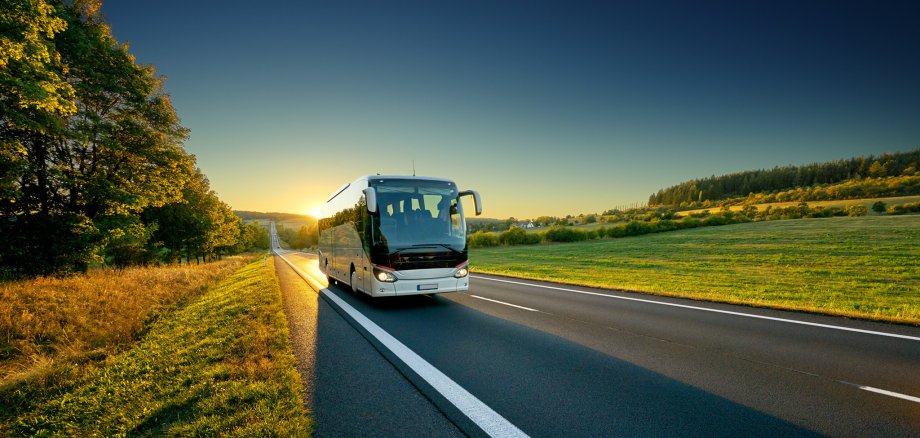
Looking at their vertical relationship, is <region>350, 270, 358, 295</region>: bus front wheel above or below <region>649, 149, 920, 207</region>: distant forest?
below

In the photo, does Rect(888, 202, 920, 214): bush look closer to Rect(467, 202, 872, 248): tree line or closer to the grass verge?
Rect(467, 202, 872, 248): tree line

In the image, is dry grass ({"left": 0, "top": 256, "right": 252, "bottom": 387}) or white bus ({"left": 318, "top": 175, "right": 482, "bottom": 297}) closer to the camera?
dry grass ({"left": 0, "top": 256, "right": 252, "bottom": 387})

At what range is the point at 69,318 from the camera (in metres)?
10.3

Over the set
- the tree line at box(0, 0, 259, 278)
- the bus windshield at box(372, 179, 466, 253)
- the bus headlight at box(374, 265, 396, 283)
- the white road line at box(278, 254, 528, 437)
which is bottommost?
the white road line at box(278, 254, 528, 437)

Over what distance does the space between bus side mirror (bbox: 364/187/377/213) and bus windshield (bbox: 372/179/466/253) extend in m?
0.47

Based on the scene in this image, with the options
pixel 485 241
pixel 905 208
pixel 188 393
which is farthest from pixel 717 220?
pixel 188 393

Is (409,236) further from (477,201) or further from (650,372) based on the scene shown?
(650,372)

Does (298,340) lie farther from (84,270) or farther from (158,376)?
(84,270)

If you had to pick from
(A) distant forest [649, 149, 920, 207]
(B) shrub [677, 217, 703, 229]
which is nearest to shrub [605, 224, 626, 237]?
(B) shrub [677, 217, 703, 229]

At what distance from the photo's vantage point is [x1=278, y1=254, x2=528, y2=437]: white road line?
3.34 m

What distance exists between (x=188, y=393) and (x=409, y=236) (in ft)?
18.2

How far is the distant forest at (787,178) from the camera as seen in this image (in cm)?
8476

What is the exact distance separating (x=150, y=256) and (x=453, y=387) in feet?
110

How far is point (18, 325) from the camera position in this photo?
30.1 ft
